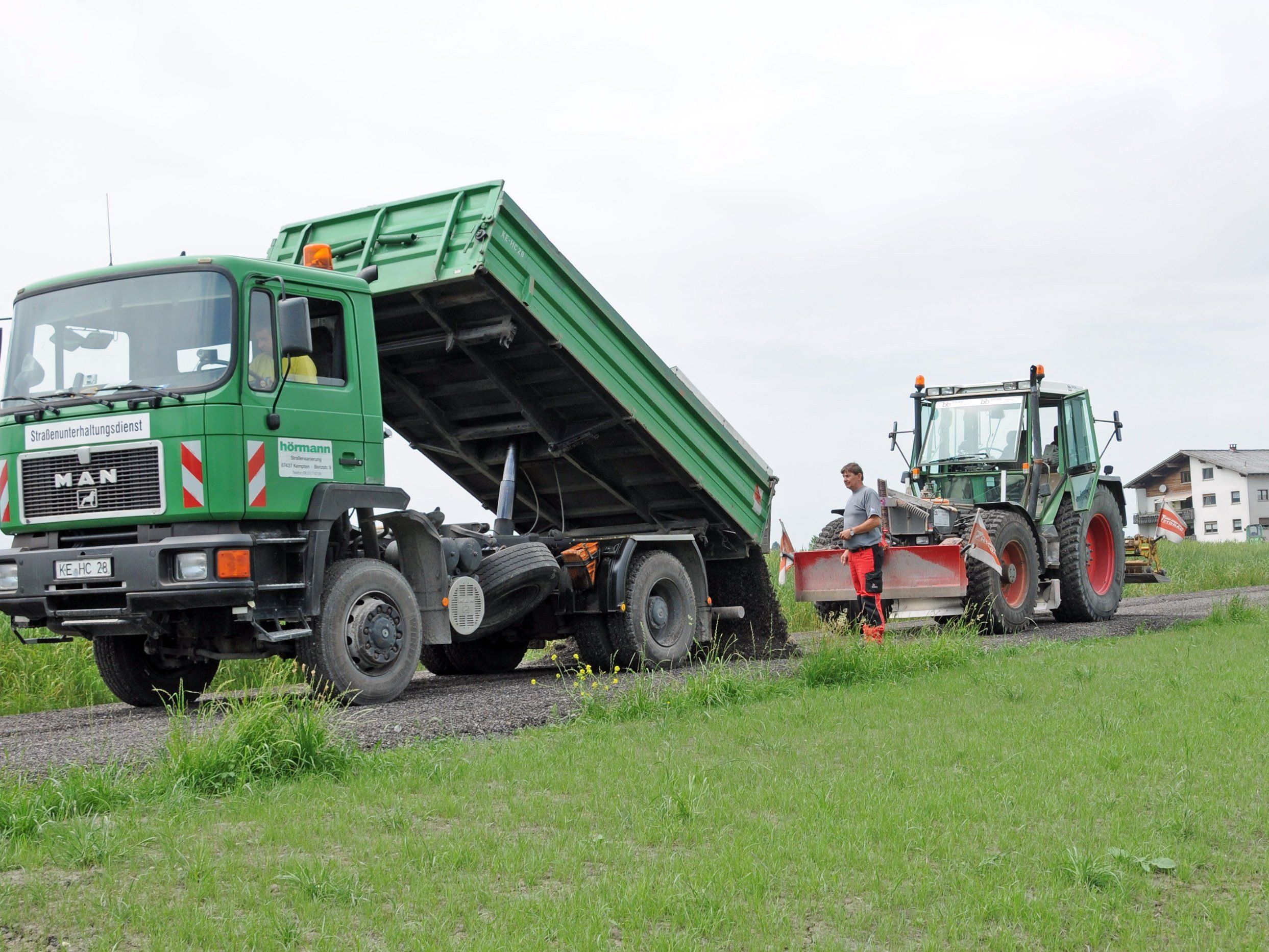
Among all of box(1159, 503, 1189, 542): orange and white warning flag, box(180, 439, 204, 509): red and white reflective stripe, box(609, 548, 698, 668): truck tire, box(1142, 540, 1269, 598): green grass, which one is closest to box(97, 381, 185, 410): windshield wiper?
box(180, 439, 204, 509): red and white reflective stripe

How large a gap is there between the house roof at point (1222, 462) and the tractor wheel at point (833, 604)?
197ft

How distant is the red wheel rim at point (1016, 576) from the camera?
13.8 metres

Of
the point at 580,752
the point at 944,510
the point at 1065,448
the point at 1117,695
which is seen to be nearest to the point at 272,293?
the point at 580,752

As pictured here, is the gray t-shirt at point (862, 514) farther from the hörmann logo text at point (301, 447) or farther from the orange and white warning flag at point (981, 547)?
the hörmann logo text at point (301, 447)

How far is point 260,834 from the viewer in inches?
184

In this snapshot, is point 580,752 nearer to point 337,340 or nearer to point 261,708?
point 261,708

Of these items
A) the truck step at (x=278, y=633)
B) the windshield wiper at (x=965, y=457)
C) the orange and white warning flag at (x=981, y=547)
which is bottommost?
the truck step at (x=278, y=633)

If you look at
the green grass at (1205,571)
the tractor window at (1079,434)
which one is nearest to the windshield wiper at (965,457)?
the tractor window at (1079,434)

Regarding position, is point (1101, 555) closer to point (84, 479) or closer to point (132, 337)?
point (132, 337)

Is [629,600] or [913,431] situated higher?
[913,431]

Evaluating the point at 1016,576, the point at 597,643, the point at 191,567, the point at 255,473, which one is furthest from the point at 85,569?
the point at 1016,576

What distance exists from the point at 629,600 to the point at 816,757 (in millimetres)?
4437

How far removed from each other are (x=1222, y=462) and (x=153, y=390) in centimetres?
7027

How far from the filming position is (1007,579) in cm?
1378
